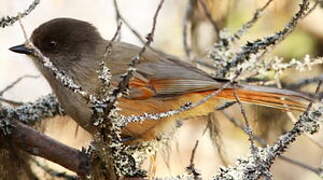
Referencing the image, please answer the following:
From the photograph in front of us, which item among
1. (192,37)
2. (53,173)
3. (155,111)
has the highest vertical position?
(192,37)

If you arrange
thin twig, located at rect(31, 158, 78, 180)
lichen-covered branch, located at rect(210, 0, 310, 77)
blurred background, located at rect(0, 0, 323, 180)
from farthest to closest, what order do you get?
blurred background, located at rect(0, 0, 323, 180), thin twig, located at rect(31, 158, 78, 180), lichen-covered branch, located at rect(210, 0, 310, 77)

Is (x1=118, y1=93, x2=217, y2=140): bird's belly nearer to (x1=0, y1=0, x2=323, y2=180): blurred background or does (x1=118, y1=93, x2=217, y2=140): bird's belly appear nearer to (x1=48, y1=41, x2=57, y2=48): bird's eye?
(x1=48, y1=41, x2=57, y2=48): bird's eye

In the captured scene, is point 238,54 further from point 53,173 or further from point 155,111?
point 53,173

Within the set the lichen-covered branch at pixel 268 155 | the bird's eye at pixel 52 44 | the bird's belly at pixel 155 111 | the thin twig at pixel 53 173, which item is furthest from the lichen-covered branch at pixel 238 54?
the thin twig at pixel 53 173

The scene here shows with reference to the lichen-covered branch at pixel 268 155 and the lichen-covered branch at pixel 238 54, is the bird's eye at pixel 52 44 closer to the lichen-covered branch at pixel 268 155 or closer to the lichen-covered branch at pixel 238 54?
the lichen-covered branch at pixel 238 54

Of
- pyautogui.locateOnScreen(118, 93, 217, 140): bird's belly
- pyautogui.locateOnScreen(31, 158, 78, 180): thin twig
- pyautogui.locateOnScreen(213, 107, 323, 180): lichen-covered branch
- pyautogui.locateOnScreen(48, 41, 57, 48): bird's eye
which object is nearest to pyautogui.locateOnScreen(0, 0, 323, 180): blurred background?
pyautogui.locateOnScreen(48, 41, 57, 48): bird's eye

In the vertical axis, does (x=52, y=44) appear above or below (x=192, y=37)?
below

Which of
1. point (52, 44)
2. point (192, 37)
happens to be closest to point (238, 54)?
point (52, 44)

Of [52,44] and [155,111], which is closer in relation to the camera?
[155,111]

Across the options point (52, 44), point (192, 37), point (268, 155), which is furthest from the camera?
point (192, 37)
